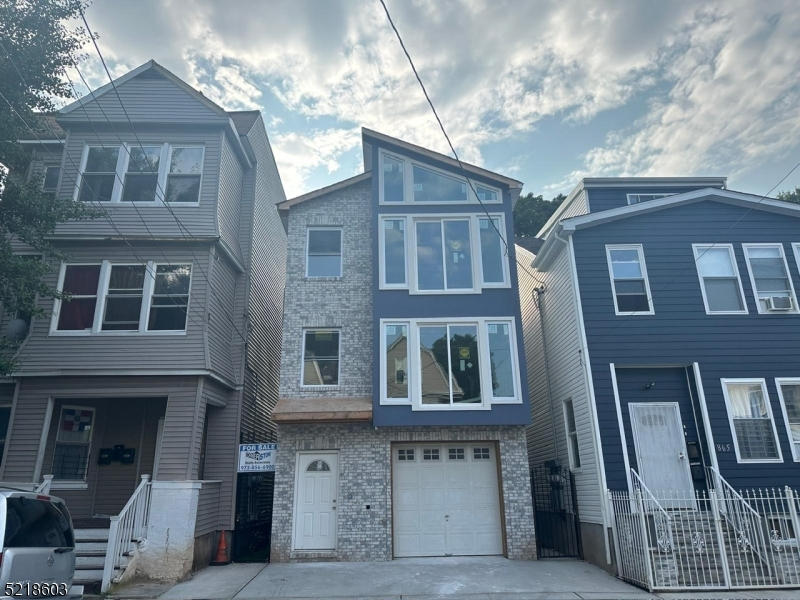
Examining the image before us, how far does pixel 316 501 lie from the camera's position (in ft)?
40.6

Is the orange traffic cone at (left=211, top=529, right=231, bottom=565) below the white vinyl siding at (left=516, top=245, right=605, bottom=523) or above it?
below

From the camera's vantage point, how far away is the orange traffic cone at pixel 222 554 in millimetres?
11844

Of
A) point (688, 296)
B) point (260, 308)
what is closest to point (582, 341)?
point (688, 296)

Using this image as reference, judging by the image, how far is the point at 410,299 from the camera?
1337cm

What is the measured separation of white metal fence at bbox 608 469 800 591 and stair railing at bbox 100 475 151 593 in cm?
912

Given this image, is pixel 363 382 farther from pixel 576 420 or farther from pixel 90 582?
pixel 90 582

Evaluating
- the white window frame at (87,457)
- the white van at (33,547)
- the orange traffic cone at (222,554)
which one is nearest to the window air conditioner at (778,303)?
the orange traffic cone at (222,554)

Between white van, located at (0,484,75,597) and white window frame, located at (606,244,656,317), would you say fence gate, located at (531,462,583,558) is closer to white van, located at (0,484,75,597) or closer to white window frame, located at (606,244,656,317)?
white window frame, located at (606,244,656,317)

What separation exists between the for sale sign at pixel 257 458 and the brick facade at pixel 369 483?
20 cm

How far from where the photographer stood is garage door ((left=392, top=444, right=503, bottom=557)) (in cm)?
1233

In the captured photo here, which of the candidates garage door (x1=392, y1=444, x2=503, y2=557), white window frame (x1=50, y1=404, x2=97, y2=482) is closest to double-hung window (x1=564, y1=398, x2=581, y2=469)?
garage door (x1=392, y1=444, x2=503, y2=557)

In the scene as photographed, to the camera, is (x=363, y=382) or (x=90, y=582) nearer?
(x=90, y=582)

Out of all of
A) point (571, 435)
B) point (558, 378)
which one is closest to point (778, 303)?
point (558, 378)

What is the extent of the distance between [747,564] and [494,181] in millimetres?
9888
